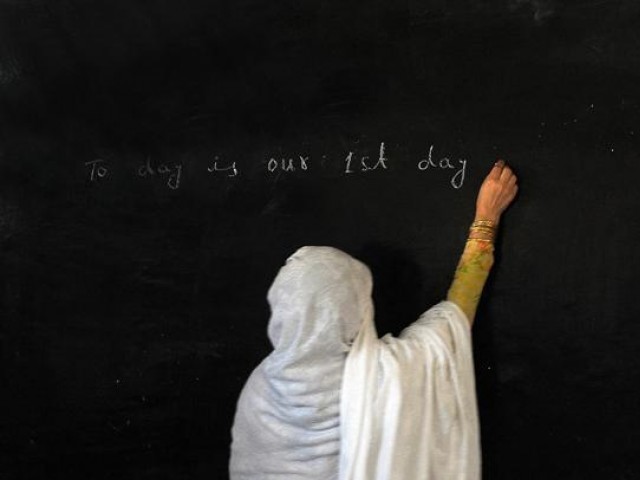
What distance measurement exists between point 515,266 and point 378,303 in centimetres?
28

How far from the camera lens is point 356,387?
1144mm

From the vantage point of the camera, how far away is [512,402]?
133 centimetres

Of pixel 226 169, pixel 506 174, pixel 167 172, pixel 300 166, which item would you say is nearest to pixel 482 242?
pixel 506 174

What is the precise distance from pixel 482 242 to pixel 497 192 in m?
0.09

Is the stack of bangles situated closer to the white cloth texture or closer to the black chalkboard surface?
the black chalkboard surface

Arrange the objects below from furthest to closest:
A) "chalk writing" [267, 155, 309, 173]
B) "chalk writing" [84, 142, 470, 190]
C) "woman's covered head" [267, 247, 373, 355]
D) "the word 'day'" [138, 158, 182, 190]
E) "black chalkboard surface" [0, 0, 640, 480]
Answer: "the word 'day'" [138, 158, 182, 190]
"chalk writing" [267, 155, 309, 173]
"chalk writing" [84, 142, 470, 190]
"black chalkboard surface" [0, 0, 640, 480]
"woman's covered head" [267, 247, 373, 355]

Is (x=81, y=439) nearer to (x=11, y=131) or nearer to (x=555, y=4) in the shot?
(x=11, y=131)

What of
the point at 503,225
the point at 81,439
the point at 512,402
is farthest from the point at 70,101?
the point at 512,402

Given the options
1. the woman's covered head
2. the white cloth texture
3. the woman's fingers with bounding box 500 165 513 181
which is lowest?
the white cloth texture

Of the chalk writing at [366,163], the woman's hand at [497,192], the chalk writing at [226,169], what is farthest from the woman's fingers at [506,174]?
the chalk writing at [226,169]

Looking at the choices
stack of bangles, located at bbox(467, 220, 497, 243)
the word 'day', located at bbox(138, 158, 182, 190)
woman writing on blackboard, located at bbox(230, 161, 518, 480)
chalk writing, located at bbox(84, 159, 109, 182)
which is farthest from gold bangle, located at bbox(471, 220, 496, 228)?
chalk writing, located at bbox(84, 159, 109, 182)

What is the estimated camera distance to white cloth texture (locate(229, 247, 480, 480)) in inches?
44.7

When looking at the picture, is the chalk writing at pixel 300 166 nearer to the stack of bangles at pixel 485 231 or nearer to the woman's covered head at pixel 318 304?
the stack of bangles at pixel 485 231

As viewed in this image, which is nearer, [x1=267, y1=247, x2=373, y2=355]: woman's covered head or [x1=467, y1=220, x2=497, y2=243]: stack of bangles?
[x1=267, y1=247, x2=373, y2=355]: woman's covered head
